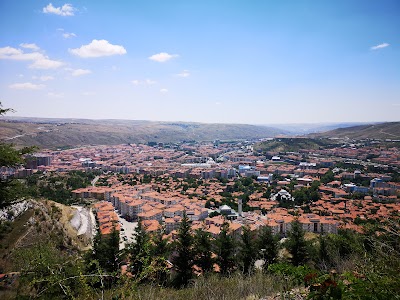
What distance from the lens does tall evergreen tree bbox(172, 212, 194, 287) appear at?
9.90 meters

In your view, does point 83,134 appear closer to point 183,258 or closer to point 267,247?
point 183,258

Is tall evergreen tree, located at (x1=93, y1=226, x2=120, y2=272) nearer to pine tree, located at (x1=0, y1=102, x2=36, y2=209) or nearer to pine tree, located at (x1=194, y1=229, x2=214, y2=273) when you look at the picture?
pine tree, located at (x1=194, y1=229, x2=214, y2=273)

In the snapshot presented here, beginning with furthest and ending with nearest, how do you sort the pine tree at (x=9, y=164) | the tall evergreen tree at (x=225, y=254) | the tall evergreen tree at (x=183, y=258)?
the tall evergreen tree at (x=225, y=254), the tall evergreen tree at (x=183, y=258), the pine tree at (x=9, y=164)

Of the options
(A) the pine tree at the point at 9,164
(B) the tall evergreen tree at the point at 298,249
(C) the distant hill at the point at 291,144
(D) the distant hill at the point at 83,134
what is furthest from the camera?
(C) the distant hill at the point at 291,144

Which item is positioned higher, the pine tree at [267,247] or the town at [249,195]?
the pine tree at [267,247]

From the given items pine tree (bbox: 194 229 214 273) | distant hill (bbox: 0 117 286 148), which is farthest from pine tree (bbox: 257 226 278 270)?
distant hill (bbox: 0 117 286 148)

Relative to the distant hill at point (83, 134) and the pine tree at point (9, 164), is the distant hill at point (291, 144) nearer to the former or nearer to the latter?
the distant hill at point (83, 134)

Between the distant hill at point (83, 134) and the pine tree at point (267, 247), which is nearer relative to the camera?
the pine tree at point (267, 247)

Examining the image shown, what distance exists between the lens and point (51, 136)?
8069 cm

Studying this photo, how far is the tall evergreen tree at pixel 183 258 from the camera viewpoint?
32.5 feet

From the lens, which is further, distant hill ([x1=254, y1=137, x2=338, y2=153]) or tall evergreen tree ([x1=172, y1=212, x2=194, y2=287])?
distant hill ([x1=254, y1=137, x2=338, y2=153])

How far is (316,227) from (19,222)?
64.1 feet

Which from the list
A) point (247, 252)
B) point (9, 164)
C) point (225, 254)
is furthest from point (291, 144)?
point (9, 164)

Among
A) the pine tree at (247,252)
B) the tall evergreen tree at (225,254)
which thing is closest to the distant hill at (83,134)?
the tall evergreen tree at (225,254)
